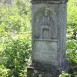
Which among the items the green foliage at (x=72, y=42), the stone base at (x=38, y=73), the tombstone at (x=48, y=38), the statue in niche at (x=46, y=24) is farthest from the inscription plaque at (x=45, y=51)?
→ the green foliage at (x=72, y=42)

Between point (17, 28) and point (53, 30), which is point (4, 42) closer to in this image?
point (53, 30)

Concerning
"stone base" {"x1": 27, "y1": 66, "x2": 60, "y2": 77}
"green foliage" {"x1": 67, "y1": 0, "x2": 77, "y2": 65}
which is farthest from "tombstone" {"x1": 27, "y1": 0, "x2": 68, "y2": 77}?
"green foliage" {"x1": 67, "y1": 0, "x2": 77, "y2": 65}

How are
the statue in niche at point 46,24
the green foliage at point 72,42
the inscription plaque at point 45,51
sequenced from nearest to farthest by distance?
the statue in niche at point 46,24, the inscription plaque at point 45,51, the green foliage at point 72,42

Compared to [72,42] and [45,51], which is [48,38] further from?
[72,42]

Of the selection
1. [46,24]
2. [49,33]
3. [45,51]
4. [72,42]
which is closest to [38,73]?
[45,51]

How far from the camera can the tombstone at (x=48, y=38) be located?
8.71m

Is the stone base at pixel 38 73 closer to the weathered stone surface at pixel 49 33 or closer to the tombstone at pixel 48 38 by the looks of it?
the tombstone at pixel 48 38

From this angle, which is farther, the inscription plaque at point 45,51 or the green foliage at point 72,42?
the green foliage at point 72,42

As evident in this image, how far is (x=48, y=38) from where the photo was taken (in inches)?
352

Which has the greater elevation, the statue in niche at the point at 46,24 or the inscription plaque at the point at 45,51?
the statue in niche at the point at 46,24

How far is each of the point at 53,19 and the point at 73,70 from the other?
208 cm

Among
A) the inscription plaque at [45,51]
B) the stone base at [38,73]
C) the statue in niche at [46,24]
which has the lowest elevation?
the stone base at [38,73]

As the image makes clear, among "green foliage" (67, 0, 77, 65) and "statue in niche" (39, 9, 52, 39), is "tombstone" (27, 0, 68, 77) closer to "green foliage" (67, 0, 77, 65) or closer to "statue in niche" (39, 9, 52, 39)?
"statue in niche" (39, 9, 52, 39)

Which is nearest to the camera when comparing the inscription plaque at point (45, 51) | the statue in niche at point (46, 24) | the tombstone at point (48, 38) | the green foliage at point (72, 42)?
the tombstone at point (48, 38)
